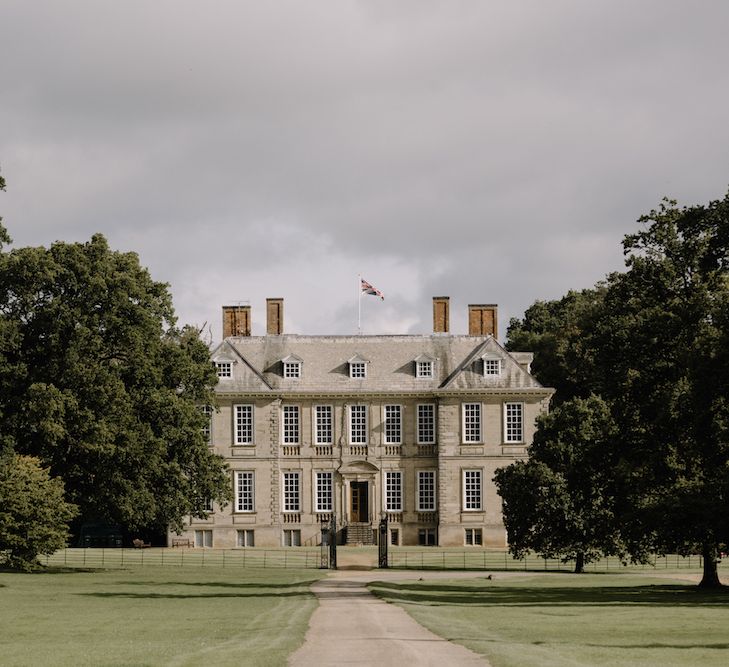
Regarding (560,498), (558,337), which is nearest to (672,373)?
(560,498)

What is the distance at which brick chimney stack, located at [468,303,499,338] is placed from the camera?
253ft

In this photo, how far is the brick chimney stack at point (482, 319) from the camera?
253 feet

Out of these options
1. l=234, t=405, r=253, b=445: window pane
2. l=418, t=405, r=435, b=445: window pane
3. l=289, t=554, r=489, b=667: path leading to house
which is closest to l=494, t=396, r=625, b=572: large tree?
l=289, t=554, r=489, b=667: path leading to house

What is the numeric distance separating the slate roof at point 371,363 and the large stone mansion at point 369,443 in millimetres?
82

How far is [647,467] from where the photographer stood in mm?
39531

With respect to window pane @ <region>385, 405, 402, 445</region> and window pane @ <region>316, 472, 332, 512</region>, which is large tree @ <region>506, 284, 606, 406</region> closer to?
window pane @ <region>385, 405, 402, 445</region>

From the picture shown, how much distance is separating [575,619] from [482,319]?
165 ft

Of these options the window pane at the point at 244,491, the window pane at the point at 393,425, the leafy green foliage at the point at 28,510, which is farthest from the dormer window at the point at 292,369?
the leafy green foliage at the point at 28,510

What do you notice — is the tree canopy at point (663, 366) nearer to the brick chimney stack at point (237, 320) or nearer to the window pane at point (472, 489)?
the window pane at point (472, 489)

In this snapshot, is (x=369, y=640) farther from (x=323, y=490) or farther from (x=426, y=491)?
(x=323, y=490)

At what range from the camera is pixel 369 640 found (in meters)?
22.5

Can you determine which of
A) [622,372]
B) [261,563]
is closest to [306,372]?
[261,563]

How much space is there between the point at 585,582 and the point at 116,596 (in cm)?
1650

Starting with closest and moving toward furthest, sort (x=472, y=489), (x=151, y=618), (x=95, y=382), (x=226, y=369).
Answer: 1. (x=151, y=618)
2. (x=95, y=382)
3. (x=472, y=489)
4. (x=226, y=369)
